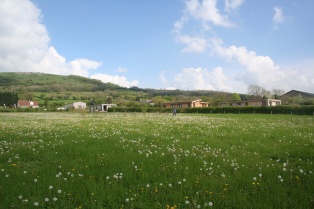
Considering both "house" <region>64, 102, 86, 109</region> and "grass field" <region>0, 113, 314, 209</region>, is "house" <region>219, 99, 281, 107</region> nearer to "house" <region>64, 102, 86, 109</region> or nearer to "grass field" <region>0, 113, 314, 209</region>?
"house" <region>64, 102, 86, 109</region>

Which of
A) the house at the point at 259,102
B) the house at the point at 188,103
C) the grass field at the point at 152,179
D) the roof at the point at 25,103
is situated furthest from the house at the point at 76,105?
the grass field at the point at 152,179

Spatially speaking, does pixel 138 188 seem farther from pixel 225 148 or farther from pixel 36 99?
pixel 36 99

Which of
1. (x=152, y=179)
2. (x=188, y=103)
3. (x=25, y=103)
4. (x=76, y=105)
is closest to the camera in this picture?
(x=152, y=179)

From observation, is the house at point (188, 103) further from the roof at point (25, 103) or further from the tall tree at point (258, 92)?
the roof at point (25, 103)

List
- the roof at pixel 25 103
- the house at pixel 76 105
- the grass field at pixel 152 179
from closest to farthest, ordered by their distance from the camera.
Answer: the grass field at pixel 152 179 → the house at pixel 76 105 → the roof at pixel 25 103

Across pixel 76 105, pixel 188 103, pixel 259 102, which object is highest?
pixel 76 105

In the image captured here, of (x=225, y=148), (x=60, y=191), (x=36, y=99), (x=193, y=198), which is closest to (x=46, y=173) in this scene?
(x=60, y=191)

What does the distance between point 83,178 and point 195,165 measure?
362cm

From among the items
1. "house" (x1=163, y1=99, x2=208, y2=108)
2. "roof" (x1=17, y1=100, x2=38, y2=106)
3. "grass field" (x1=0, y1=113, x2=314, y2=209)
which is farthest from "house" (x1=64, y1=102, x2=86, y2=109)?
"grass field" (x1=0, y1=113, x2=314, y2=209)

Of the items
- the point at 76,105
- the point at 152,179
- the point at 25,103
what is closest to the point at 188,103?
the point at 76,105

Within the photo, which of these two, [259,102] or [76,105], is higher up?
[76,105]

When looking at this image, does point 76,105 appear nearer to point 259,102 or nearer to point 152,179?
point 259,102

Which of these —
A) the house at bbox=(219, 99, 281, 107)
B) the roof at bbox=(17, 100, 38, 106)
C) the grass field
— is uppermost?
the roof at bbox=(17, 100, 38, 106)

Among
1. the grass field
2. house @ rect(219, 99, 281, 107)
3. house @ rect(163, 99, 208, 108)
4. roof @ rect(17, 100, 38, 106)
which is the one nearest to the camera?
the grass field
